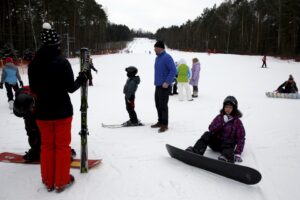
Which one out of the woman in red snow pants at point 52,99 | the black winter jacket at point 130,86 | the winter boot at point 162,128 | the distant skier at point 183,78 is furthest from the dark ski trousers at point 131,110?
the distant skier at point 183,78

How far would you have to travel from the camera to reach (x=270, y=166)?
4262mm

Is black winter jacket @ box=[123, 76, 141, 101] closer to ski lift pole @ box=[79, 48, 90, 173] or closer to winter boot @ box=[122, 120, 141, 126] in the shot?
winter boot @ box=[122, 120, 141, 126]

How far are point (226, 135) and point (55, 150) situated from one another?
109 inches

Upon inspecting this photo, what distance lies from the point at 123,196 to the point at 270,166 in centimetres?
249

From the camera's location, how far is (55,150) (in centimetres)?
322

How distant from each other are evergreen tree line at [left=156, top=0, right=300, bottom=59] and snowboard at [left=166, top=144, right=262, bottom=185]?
34953 mm

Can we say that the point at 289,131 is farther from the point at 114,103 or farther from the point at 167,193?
the point at 114,103

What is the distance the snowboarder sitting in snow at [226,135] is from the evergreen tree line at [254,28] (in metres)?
34.1

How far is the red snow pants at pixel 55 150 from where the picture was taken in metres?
3.12

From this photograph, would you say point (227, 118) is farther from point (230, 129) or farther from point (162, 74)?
point (162, 74)

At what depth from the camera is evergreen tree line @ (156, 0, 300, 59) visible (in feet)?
129

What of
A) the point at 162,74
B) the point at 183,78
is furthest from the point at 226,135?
Answer: the point at 183,78

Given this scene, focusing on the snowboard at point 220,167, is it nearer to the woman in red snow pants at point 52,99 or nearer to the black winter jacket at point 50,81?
the woman in red snow pants at point 52,99

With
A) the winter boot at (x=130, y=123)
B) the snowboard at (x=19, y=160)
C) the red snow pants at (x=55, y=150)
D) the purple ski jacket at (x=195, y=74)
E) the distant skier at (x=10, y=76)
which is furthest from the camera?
the purple ski jacket at (x=195, y=74)
